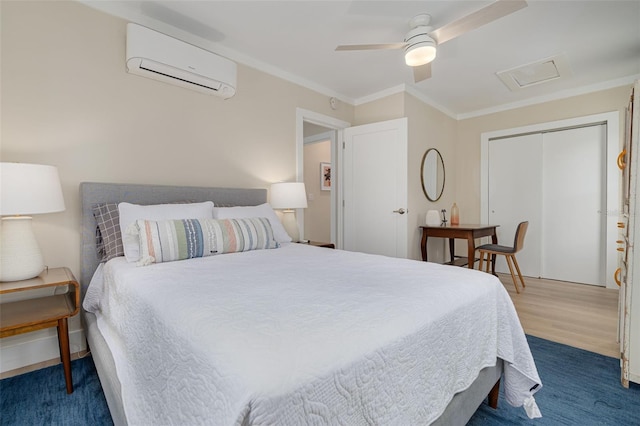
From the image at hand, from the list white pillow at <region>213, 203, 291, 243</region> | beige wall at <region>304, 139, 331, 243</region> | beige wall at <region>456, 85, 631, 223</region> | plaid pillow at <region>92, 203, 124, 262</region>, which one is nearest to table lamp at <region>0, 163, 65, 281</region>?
plaid pillow at <region>92, 203, 124, 262</region>

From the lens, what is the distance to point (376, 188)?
3.72 metres

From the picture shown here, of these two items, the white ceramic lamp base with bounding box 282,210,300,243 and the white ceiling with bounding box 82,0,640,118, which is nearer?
the white ceiling with bounding box 82,0,640,118

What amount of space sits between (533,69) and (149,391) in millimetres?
4096

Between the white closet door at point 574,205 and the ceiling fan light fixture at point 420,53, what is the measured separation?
9.07 ft

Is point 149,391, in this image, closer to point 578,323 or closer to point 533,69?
point 578,323

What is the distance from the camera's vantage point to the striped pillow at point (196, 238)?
1.71 metres

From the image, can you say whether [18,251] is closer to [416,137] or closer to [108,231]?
[108,231]

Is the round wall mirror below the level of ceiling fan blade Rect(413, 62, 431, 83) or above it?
below

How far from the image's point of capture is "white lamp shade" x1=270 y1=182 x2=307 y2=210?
2.99 metres

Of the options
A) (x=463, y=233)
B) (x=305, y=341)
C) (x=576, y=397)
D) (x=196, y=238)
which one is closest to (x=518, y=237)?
(x=463, y=233)

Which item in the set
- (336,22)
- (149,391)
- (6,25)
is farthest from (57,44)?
(149,391)

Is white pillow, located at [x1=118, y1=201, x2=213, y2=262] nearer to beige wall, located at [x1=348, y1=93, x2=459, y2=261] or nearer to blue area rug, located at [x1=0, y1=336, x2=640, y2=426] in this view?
blue area rug, located at [x1=0, y1=336, x2=640, y2=426]

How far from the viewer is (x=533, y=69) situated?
3176 millimetres

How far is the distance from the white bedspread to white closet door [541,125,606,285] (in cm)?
335
